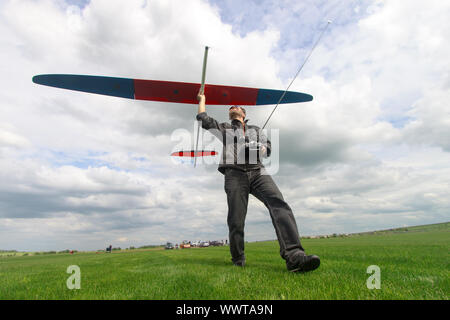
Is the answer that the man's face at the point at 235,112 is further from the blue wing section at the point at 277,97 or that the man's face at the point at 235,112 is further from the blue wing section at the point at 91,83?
the blue wing section at the point at 91,83

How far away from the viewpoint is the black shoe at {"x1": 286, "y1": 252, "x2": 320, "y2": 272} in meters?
3.03

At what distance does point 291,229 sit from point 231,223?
1.05 meters

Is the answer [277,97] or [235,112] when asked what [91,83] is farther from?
[277,97]

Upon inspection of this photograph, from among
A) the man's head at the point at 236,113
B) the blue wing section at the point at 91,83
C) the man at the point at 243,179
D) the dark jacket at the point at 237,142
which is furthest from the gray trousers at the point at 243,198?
the blue wing section at the point at 91,83

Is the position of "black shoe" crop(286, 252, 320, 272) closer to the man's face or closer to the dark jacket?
the dark jacket

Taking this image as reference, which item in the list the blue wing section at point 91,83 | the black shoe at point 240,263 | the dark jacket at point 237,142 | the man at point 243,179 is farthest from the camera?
the blue wing section at point 91,83

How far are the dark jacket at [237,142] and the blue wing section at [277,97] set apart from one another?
3.06m

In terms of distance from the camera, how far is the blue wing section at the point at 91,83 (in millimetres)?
6152

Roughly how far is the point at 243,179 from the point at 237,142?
0.69m

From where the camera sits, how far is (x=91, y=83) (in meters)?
6.36

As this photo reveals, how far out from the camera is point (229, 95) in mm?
7230

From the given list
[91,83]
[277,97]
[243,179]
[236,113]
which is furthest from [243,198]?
[91,83]
